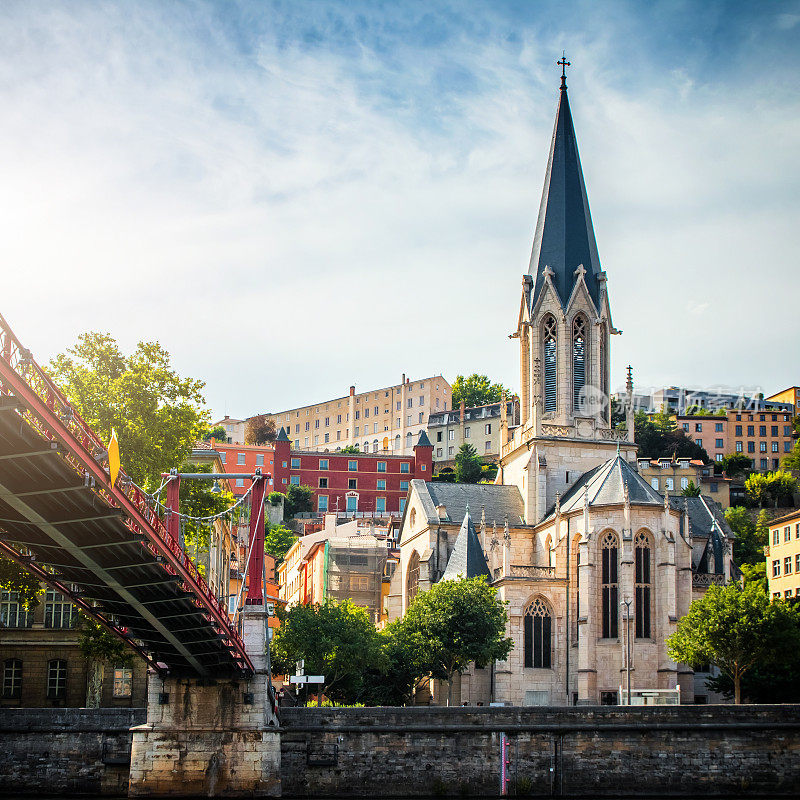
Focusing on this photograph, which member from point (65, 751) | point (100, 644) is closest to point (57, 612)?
point (100, 644)

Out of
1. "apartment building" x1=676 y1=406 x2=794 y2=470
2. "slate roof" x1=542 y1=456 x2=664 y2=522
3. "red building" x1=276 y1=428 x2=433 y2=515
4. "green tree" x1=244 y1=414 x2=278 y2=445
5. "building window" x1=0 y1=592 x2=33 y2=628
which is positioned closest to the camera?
"building window" x1=0 y1=592 x2=33 y2=628

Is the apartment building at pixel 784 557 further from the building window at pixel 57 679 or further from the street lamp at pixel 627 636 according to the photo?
the building window at pixel 57 679

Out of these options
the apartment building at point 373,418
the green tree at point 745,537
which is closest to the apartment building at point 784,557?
the green tree at point 745,537

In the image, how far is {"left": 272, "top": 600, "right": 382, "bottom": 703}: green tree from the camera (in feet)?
162

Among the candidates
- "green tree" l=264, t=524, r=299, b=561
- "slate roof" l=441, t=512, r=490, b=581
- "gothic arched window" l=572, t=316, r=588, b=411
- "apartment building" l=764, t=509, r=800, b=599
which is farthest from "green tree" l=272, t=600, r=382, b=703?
"green tree" l=264, t=524, r=299, b=561

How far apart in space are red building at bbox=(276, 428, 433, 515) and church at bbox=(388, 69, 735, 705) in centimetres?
4278

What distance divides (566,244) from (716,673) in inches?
1025

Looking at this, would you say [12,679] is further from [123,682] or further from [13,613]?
[123,682]

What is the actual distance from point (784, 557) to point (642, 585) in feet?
69.0

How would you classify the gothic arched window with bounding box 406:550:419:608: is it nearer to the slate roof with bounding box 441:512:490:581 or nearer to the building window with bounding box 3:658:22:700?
the slate roof with bounding box 441:512:490:581

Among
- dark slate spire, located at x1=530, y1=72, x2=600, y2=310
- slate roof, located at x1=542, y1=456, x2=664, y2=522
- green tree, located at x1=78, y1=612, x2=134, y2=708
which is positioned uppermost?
dark slate spire, located at x1=530, y1=72, x2=600, y2=310

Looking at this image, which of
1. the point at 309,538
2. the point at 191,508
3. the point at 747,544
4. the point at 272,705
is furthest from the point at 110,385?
the point at 747,544

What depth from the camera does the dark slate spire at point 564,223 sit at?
226 feet

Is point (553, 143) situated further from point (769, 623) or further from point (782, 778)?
point (782, 778)
